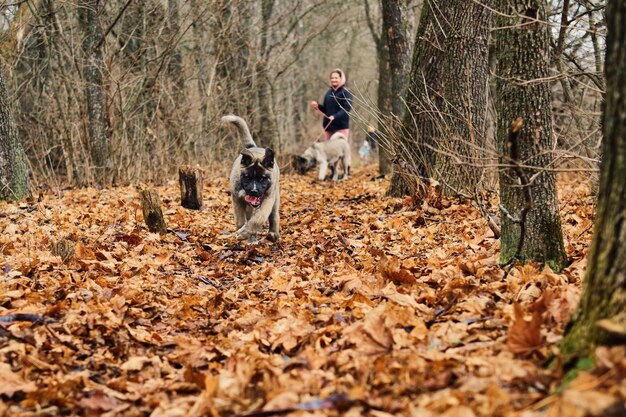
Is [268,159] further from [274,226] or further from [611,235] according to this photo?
[611,235]

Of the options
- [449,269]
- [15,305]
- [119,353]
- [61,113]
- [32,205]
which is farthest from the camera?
[61,113]

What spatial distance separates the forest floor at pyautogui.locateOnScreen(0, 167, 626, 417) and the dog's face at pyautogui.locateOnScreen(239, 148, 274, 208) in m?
0.68

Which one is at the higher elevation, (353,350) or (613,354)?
(613,354)

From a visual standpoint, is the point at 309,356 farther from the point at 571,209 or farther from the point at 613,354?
the point at 571,209

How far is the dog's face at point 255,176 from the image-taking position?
790cm

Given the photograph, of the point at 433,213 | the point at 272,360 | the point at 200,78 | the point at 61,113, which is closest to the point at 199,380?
the point at 272,360

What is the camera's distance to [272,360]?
362cm

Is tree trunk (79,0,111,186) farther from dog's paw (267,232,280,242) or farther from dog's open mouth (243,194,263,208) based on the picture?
dog's open mouth (243,194,263,208)

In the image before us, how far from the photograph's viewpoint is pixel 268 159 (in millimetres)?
8109

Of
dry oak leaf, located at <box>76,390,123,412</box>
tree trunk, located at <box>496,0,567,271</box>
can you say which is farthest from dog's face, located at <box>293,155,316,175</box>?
dry oak leaf, located at <box>76,390,123,412</box>

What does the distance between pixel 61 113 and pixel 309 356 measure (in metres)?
11.8

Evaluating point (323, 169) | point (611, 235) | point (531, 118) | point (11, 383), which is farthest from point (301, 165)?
point (611, 235)

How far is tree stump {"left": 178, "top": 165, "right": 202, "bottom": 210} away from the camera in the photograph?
10.3 meters

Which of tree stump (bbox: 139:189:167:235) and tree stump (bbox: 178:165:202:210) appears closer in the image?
tree stump (bbox: 139:189:167:235)
